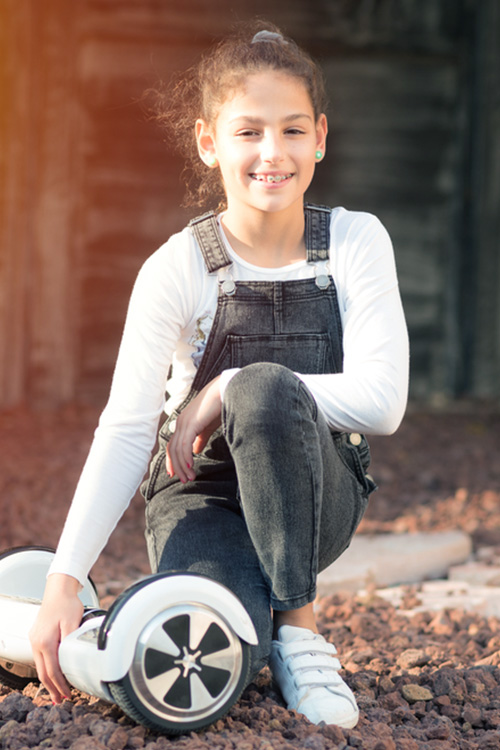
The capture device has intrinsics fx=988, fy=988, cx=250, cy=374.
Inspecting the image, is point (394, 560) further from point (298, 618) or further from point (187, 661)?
point (187, 661)

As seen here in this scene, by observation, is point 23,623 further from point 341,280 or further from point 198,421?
point 341,280

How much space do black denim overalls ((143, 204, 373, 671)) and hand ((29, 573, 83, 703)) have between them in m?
0.24

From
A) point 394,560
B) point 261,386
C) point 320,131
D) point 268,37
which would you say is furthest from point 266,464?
point 394,560

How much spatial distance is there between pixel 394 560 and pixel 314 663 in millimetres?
1317

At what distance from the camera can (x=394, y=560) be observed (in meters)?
2.91

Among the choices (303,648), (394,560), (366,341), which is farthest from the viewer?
(394,560)

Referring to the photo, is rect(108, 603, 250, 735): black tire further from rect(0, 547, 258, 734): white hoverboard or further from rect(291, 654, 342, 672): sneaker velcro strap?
rect(291, 654, 342, 672): sneaker velcro strap

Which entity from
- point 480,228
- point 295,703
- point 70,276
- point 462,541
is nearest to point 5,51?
point 70,276

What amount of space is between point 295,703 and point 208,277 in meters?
0.79

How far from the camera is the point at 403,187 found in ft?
18.9

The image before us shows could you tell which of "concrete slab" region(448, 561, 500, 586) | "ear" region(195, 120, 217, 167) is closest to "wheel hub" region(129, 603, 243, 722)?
"ear" region(195, 120, 217, 167)

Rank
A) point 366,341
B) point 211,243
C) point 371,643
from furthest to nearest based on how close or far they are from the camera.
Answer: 1. point 371,643
2. point 211,243
3. point 366,341

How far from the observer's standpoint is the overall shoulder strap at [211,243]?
1.88m

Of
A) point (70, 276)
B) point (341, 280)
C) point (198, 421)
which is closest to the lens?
point (198, 421)
